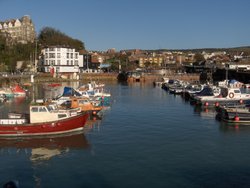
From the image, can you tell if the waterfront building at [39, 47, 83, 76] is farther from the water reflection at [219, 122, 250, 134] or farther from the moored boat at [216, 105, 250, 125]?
the water reflection at [219, 122, 250, 134]

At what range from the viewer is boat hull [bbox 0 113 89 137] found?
2406 cm

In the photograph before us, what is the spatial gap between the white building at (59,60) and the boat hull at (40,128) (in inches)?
3022

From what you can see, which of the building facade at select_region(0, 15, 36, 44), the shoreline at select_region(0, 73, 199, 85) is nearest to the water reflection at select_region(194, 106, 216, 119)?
the shoreline at select_region(0, 73, 199, 85)

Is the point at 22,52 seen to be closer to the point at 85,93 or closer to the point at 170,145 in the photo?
the point at 85,93

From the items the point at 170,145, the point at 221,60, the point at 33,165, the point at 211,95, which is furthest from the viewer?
the point at 221,60

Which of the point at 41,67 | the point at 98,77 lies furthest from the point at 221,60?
the point at 41,67

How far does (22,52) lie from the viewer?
10806 centimetres

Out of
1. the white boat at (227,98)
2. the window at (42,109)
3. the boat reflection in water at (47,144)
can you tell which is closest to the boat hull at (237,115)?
the white boat at (227,98)

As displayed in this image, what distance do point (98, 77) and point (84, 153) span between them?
87.6 metres

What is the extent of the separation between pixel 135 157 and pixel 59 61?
281 feet

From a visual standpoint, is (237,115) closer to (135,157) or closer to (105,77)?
(135,157)

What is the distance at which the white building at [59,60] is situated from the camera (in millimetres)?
102125

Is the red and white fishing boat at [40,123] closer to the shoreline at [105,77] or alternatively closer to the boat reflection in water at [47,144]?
the boat reflection in water at [47,144]

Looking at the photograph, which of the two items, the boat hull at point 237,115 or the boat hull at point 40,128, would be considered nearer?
the boat hull at point 40,128
